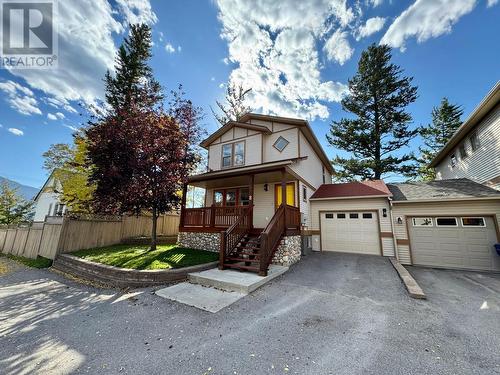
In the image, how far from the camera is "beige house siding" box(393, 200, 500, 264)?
869 cm

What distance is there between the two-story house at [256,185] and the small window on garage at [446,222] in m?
5.99

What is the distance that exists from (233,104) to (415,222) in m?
17.9

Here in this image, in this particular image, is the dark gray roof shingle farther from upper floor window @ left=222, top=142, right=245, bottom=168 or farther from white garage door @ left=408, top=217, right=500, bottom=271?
upper floor window @ left=222, top=142, right=245, bottom=168

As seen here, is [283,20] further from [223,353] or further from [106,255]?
[106,255]

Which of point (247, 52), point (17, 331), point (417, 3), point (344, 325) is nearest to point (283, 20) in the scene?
point (247, 52)

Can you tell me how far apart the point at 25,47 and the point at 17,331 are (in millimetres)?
10748

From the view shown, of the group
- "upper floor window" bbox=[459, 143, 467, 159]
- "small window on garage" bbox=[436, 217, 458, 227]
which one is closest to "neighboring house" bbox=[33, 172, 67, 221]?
"small window on garage" bbox=[436, 217, 458, 227]

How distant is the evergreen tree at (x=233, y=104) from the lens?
20484 millimetres

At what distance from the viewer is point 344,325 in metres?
3.88

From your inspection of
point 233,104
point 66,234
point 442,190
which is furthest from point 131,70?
point 442,190

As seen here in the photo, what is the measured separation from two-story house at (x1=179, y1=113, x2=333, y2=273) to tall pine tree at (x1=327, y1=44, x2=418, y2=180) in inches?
256

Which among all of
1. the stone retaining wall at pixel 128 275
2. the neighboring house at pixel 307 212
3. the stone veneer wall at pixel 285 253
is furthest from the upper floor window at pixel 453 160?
the stone retaining wall at pixel 128 275

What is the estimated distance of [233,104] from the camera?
20734 mm

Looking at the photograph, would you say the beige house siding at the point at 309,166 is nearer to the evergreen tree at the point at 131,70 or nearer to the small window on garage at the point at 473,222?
the small window on garage at the point at 473,222
